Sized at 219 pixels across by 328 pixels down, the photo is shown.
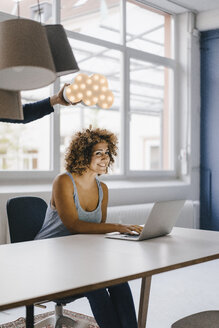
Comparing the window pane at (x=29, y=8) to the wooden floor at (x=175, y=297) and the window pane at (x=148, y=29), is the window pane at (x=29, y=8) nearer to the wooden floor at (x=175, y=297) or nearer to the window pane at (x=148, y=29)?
the window pane at (x=148, y=29)

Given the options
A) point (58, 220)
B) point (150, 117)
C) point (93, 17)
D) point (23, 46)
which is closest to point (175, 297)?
point (58, 220)

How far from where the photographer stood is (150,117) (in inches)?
227

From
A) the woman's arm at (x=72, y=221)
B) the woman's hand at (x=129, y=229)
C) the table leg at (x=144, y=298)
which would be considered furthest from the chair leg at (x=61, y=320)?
the woman's hand at (x=129, y=229)

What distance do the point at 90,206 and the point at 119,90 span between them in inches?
111

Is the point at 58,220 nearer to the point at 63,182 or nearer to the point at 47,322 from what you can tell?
the point at 63,182

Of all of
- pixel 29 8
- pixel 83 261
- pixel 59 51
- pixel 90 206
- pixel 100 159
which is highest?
pixel 29 8

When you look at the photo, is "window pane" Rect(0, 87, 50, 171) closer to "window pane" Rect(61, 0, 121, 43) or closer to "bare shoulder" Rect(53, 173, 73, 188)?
"window pane" Rect(61, 0, 121, 43)

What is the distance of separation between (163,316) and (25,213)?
1261 mm

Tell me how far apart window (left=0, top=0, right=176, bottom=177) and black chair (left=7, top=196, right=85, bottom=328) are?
4.90ft

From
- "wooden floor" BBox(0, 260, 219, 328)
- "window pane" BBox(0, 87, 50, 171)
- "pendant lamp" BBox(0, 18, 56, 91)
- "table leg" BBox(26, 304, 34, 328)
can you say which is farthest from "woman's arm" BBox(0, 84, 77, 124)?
"window pane" BBox(0, 87, 50, 171)

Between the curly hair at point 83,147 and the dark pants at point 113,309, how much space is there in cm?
77

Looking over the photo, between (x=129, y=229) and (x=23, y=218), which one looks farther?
(x=23, y=218)

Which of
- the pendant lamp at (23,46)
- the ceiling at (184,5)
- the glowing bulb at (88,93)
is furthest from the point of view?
the ceiling at (184,5)

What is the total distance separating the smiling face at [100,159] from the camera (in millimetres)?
2809
